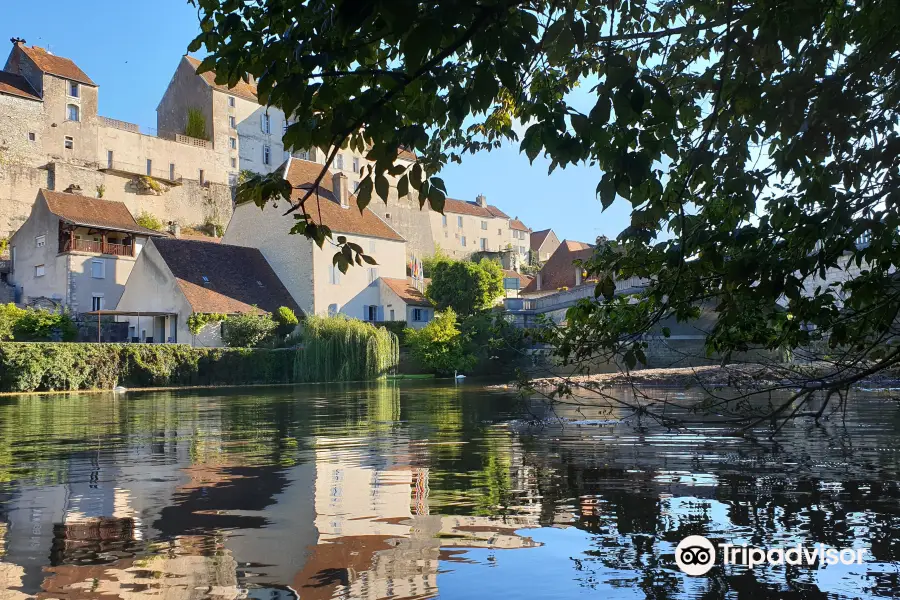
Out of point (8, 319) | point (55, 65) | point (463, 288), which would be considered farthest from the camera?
point (55, 65)

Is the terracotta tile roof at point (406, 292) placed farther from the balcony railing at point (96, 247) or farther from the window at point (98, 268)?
the window at point (98, 268)

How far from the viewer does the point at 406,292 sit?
192ft

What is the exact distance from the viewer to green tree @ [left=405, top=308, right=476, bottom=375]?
4912cm

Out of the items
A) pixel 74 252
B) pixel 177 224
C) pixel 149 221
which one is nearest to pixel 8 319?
pixel 74 252

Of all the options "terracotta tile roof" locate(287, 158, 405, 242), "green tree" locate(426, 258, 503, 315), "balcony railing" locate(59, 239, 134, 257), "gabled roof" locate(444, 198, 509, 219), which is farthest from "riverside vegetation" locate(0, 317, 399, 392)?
"gabled roof" locate(444, 198, 509, 219)

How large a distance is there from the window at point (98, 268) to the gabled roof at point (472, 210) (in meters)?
51.8

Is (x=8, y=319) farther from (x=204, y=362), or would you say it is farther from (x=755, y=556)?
(x=755, y=556)

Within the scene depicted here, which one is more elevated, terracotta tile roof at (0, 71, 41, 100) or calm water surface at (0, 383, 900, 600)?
terracotta tile roof at (0, 71, 41, 100)

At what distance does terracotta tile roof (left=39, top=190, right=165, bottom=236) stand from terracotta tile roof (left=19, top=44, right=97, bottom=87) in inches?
794

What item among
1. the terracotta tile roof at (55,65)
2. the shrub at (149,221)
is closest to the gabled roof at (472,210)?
the shrub at (149,221)

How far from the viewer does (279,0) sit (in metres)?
4.27

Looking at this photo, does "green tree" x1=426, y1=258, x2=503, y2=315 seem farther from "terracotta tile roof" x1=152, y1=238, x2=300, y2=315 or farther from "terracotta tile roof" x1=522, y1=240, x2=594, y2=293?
"terracotta tile roof" x1=152, y1=238, x2=300, y2=315

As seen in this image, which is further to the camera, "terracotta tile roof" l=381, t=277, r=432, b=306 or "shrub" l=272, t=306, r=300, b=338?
"terracotta tile roof" l=381, t=277, r=432, b=306

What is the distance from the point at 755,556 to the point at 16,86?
77.5m
